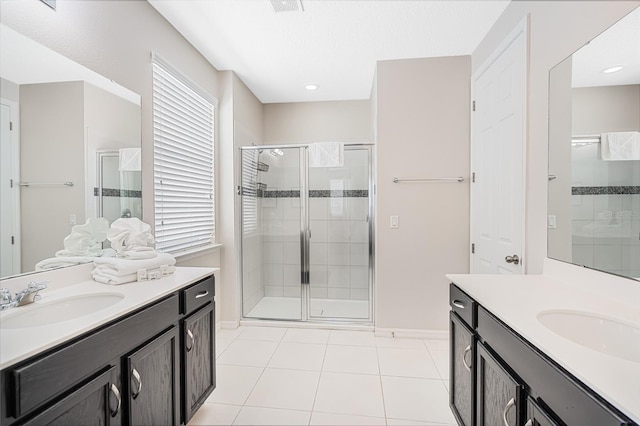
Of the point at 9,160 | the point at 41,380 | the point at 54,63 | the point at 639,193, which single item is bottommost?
the point at 41,380

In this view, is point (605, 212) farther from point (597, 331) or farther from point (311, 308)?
A: point (311, 308)

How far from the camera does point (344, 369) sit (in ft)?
7.27

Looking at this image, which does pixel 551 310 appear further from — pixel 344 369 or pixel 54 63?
pixel 54 63

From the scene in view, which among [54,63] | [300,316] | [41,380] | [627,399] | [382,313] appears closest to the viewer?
[627,399]

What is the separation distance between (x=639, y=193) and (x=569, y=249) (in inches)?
16.6

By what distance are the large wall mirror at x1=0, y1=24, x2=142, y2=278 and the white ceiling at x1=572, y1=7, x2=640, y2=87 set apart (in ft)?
7.91

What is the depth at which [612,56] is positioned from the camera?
1.17 meters

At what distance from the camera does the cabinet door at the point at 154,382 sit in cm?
114

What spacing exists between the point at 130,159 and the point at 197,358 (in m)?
1.27

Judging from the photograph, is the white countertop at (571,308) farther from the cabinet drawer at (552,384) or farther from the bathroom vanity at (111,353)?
the bathroom vanity at (111,353)

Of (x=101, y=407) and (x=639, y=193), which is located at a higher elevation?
(x=639, y=193)

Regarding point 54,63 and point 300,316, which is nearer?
point 54,63

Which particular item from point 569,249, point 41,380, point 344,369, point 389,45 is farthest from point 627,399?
point 389,45

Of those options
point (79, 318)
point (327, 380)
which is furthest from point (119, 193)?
point (327, 380)
